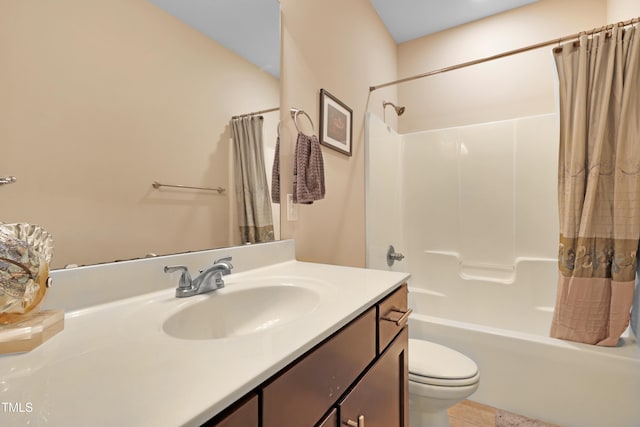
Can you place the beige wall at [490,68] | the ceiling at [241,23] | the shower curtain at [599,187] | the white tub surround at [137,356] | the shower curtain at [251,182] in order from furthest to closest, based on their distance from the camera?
the beige wall at [490,68] < the shower curtain at [599,187] < the shower curtain at [251,182] < the ceiling at [241,23] < the white tub surround at [137,356]

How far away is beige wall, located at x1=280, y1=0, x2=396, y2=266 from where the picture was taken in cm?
130

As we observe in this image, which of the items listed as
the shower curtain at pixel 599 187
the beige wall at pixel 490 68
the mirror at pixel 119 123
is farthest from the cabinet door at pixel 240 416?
the beige wall at pixel 490 68

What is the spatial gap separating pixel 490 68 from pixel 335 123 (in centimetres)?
166

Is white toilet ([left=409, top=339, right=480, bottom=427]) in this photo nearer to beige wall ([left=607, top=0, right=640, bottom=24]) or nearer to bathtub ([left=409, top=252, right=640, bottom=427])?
bathtub ([left=409, top=252, right=640, bottom=427])

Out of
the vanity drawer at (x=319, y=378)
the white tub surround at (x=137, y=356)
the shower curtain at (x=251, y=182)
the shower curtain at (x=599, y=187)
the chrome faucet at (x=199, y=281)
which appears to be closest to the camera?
the white tub surround at (x=137, y=356)

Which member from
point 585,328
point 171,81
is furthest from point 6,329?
point 585,328

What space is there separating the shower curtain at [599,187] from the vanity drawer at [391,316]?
1127 mm

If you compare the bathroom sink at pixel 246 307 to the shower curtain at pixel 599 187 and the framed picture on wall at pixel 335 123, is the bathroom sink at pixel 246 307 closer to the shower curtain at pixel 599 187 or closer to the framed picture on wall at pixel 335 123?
the framed picture on wall at pixel 335 123

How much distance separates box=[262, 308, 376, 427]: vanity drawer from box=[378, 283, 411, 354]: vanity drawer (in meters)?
0.05

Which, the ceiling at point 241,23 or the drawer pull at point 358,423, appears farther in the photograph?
the ceiling at point 241,23

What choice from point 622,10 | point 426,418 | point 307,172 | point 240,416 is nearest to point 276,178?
point 307,172

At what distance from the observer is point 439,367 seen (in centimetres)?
117

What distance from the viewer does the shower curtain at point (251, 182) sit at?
3.46 ft

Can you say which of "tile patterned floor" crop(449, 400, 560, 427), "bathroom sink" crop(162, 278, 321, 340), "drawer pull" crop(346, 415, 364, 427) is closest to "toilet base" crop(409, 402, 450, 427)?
"tile patterned floor" crop(449, 400, 560, 427)
